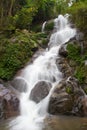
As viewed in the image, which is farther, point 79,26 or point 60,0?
point 60,0

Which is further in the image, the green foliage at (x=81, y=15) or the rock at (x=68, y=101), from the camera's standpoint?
the green foliage at (x=81, y=15)

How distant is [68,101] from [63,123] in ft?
5.83

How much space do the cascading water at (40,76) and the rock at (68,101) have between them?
439 millimetres

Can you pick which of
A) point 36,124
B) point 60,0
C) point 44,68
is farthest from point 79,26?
point 60,0

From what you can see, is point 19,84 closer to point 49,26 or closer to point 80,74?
point 80,74

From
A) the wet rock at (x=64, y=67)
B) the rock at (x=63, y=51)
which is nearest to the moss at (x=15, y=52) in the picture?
the rock at (x=63, y=51)

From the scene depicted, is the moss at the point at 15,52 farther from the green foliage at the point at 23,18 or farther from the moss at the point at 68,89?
the moss at the point at 68,89

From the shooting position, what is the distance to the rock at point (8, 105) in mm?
11977

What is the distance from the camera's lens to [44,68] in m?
16.3

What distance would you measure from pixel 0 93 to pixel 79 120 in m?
3.73

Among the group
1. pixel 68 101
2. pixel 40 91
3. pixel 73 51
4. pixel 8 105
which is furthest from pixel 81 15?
pixel 8 105

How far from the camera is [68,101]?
1217 cm

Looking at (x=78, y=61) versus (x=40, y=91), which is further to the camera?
(x=78, y=61)

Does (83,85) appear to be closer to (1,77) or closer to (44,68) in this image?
(44,68)
